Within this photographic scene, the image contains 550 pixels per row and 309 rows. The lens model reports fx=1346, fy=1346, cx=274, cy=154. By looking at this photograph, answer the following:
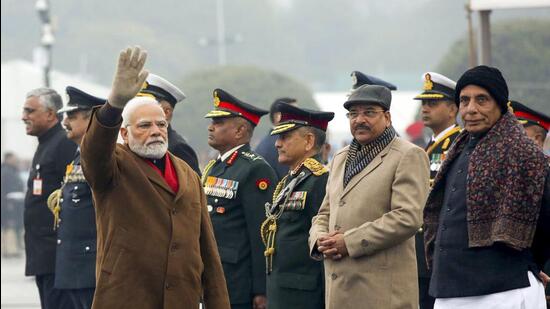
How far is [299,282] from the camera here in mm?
8547

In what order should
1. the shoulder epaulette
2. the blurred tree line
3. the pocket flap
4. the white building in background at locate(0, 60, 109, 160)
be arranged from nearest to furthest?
1. the pocket flap
2. the shoulder epaulette
3. the white building in background at locate(0, 60, 109, 160)
4. the blurred tree line

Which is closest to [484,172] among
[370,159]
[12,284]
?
[370,159]

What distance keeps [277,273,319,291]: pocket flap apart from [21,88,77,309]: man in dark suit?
2.55 m

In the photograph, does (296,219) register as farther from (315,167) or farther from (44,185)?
(44,185)

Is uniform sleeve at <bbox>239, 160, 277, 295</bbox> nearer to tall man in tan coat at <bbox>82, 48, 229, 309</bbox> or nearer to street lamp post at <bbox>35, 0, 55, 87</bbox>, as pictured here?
tall man in tan coat at <bbox>82, 48, 229, 309</bbox>

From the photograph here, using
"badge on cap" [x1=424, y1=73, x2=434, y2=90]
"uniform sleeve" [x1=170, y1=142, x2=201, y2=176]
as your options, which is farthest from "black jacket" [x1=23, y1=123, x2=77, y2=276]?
"badge on cap" [x1=424, y1=73, x2=434, y2=90]

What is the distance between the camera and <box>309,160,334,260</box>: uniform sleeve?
7930 millimetres

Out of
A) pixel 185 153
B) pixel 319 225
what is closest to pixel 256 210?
pixel 185 153

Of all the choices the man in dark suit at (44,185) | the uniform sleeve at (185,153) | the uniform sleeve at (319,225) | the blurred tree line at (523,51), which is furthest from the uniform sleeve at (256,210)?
the blurred tree line at (523,51)

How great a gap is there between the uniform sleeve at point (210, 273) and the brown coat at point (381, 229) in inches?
31.8

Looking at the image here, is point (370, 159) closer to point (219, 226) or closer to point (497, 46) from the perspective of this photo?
point (219, 226)

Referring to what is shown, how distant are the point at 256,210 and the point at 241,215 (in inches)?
4.9

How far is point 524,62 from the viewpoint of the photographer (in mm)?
37344

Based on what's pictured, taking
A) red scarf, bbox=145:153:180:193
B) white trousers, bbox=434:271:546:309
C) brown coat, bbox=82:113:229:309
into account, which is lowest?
white trousers, bbox=434:271:546:309
